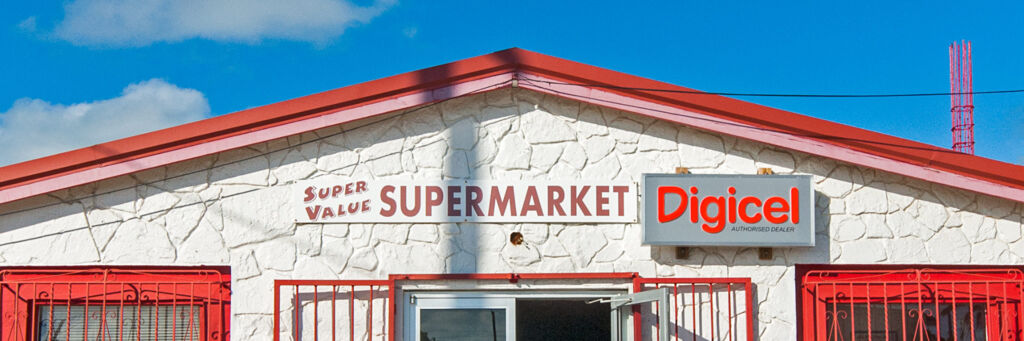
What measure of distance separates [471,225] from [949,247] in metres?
3.50

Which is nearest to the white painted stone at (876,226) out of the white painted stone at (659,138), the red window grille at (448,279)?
the red window grille at (448,279)

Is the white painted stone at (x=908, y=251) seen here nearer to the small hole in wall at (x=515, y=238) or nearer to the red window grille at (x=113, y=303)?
the small hole in wall at (x=515, y=238)

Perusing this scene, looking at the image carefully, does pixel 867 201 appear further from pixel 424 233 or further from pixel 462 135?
pixel 424 233

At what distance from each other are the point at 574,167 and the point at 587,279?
817mm

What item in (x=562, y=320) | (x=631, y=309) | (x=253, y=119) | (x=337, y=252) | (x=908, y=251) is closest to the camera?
(x=253, y=119)

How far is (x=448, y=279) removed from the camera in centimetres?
719

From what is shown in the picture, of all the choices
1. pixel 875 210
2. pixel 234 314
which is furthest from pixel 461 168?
pixel 875 210

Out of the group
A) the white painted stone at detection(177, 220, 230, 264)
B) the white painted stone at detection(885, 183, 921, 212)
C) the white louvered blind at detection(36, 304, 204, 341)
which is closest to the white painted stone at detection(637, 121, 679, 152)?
the white painted stone at detection(885, 183, 921, 212)

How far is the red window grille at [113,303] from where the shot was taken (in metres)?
7.17

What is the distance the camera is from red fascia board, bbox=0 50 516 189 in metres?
→ 6.90

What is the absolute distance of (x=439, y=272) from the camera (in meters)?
7.21

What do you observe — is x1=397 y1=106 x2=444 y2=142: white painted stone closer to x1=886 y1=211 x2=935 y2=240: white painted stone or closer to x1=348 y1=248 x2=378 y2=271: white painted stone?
x1=348 y1=248 x2=378 y2=271: white painted stone

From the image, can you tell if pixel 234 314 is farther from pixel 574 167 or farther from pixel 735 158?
pixel 735 158

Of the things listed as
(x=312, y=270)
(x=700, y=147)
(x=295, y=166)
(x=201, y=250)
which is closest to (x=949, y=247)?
(x=700, y=147)
